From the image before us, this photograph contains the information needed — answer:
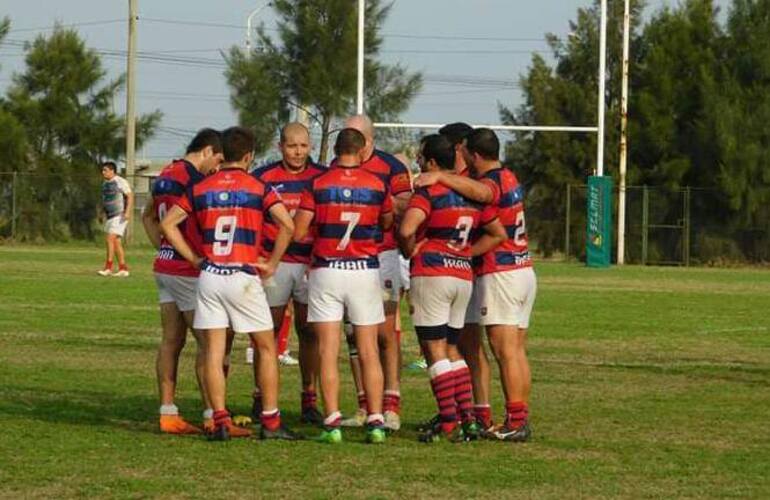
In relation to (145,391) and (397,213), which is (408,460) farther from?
(145,391)

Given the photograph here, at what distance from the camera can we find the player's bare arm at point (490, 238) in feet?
32.9

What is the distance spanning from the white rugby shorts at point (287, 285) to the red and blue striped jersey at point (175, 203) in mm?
717

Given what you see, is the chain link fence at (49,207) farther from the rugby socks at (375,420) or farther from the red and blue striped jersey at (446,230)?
the rugby socks at (375,420)

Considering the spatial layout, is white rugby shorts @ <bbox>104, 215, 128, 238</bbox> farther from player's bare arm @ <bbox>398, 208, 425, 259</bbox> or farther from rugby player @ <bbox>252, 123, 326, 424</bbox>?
player's bare arm @ <bbox>398, 208, 425, 259</bbox>

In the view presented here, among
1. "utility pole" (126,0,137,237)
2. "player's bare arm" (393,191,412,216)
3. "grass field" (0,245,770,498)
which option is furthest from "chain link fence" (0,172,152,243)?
"player's bare arm" (393,191,412,216)

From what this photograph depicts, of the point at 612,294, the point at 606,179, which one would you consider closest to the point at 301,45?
the point at 606,179

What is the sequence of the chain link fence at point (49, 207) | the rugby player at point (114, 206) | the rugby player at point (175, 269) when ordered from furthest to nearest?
the chain link fence at point (49, 207) → the rugby player at point (114, 206) → the rugby player at point (175, 269)

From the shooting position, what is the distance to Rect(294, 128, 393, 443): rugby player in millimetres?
9859

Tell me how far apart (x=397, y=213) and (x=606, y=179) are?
A: 102 ft

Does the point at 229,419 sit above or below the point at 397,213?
below

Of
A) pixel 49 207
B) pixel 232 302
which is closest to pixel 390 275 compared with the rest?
pixel 232 302

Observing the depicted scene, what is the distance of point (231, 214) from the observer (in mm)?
9742

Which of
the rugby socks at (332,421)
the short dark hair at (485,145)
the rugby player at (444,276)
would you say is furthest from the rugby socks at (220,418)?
the short dark hair at (485,145)

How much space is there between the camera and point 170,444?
9758mm
